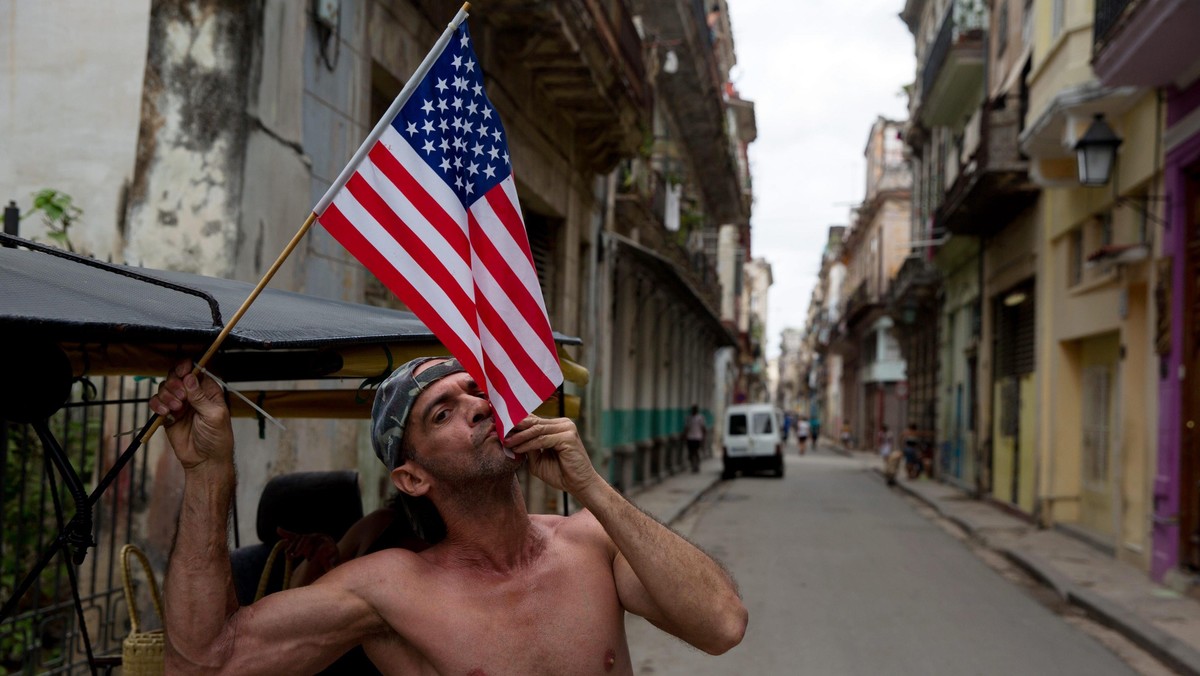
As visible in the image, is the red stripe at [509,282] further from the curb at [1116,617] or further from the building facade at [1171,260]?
the building facade at [1171,260]

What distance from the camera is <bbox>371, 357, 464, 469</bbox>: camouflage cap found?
243cm

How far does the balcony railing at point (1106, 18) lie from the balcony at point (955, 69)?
982 centimetres

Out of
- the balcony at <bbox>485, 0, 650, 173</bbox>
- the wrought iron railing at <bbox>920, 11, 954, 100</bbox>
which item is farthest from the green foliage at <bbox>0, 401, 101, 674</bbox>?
the wrought iron railing at <bbox>920, 11, 954, 100</bbox>

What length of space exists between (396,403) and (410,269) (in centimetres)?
31

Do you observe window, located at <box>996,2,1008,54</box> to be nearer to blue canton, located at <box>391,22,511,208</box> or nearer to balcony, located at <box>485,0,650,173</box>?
balcony, located at <box>485,0,650,173</box>

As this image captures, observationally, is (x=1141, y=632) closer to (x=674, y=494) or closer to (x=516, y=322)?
(x=516, y=322)

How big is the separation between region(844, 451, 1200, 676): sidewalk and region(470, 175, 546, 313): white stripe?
6.21 metres

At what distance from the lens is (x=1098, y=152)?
436 inches

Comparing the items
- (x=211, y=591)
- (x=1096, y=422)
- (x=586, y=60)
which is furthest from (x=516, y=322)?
(x=1096, y=422)

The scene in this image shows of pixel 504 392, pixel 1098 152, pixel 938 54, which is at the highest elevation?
pixel 938 54

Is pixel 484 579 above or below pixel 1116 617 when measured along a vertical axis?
above

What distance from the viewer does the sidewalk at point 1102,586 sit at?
7984 mm

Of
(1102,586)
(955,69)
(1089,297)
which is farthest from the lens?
(955,69)

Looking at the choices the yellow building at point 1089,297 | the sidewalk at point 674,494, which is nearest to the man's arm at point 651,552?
the yellow building at point 1089,297
